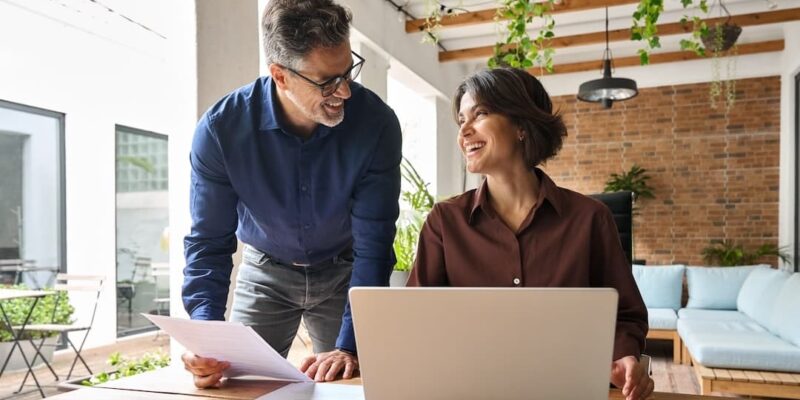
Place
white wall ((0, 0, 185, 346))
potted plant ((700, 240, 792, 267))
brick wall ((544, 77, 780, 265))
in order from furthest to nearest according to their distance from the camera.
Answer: brick wall ((544, 77, 780, 265)) < potted plant ((700, 240, 792, 267)) < white wall ((0, 0, 185, 346))

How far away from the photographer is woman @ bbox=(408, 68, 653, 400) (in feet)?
4.79

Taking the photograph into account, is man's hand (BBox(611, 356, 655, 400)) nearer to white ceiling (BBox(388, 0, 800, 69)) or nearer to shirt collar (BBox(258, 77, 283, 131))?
shirt collar (BBox(258, 77, 283, 131))

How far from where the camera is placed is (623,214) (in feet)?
7.12

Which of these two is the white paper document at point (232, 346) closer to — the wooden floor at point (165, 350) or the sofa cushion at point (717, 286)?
the wooden floor at point (165, 350)

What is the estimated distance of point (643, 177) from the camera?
7.87 m

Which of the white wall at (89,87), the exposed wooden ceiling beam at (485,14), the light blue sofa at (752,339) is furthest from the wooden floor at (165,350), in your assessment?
the exposed wooden ceiling beam at (485,14)

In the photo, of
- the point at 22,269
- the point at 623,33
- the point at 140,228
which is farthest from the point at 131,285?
the point at 623,33

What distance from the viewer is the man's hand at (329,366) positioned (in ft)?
4.32

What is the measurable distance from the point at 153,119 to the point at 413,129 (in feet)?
10.0

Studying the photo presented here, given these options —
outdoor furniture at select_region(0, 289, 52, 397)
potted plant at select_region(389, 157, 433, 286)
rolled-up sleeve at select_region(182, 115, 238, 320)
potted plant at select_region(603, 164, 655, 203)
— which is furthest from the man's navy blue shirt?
potted plant at select_region(603, 164, 655, 203)

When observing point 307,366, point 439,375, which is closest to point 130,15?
point 307,366

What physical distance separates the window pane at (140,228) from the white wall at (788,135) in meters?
6.99

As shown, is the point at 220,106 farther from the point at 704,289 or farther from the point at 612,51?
the point at 612,51

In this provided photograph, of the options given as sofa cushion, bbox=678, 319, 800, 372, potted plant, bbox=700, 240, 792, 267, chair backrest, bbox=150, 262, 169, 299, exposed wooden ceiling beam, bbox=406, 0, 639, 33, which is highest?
exposed wooden ceiling beam, bbox=406, 0, 639, 33
